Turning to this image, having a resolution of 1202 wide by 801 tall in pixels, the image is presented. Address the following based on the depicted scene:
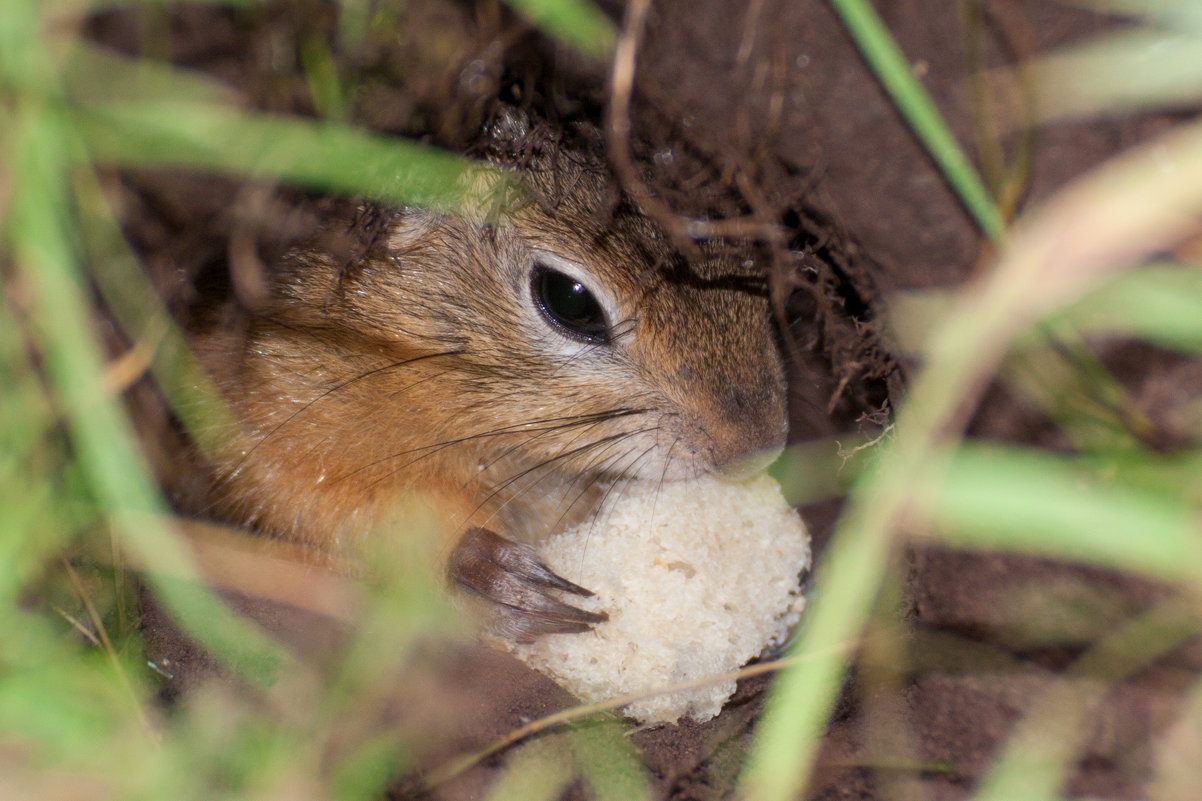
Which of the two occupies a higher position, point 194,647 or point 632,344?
point 632,344

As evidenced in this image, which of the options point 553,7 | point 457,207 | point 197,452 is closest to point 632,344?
point 457,207

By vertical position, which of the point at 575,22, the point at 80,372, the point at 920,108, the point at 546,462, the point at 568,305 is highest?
the point at 920,108

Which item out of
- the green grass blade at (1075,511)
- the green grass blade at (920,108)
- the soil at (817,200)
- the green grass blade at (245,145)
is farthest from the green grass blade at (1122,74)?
the green grass blade at (245,145)

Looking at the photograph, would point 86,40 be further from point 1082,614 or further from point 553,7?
point 1082,614

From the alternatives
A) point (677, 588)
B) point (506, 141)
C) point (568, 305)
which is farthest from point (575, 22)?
point (677, 588)

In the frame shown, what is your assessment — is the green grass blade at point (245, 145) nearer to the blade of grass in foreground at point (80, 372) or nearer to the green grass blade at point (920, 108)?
the blade of grass in foreground at point (80, 372)

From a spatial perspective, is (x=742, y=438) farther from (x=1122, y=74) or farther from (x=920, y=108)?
(x=1122, y=74)

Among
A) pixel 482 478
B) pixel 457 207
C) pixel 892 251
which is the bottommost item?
pixel 482 478
